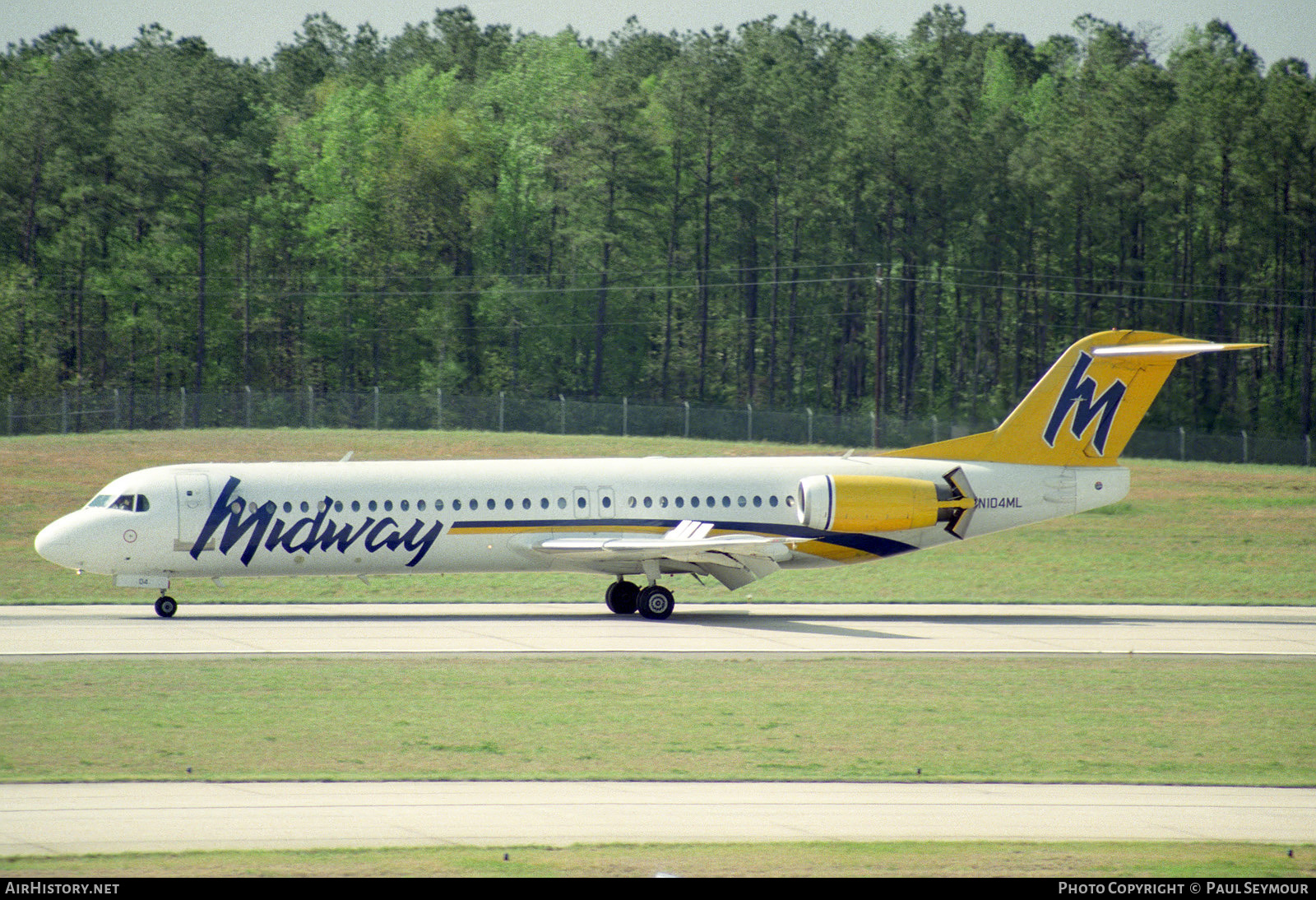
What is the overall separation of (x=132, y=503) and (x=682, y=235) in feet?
186

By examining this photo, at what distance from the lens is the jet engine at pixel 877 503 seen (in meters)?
31.1

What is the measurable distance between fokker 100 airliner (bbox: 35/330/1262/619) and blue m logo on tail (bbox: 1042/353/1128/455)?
0.12ft

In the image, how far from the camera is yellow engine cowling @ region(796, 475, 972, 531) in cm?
3108

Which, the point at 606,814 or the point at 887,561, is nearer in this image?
the point at 606,814

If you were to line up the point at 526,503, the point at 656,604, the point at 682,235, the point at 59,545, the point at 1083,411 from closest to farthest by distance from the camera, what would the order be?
the point at 59,545
the point at 656,604
the point at 526,503
the point at 1083,411
the point at 682,235

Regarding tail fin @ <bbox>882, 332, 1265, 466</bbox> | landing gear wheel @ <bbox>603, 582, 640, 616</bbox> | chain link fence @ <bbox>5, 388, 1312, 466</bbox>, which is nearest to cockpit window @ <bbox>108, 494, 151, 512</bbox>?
landing gear wheel @ <bbox>603, 582, 640, 616</bbox>

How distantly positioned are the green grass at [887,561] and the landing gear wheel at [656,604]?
3486 mm

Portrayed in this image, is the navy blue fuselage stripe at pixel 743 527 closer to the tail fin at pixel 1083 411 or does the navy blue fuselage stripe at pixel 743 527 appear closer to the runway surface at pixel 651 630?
the runway surface at pixel 651 630

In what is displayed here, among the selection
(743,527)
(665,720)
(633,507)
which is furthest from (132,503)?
(665,720)

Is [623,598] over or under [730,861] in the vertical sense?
under

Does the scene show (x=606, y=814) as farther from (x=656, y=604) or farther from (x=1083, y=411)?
(x=1083, y=411)

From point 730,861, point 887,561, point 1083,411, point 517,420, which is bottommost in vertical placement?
point 887,561

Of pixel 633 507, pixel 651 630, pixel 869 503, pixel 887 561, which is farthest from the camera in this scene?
pixel 887 561

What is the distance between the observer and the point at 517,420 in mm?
64062
